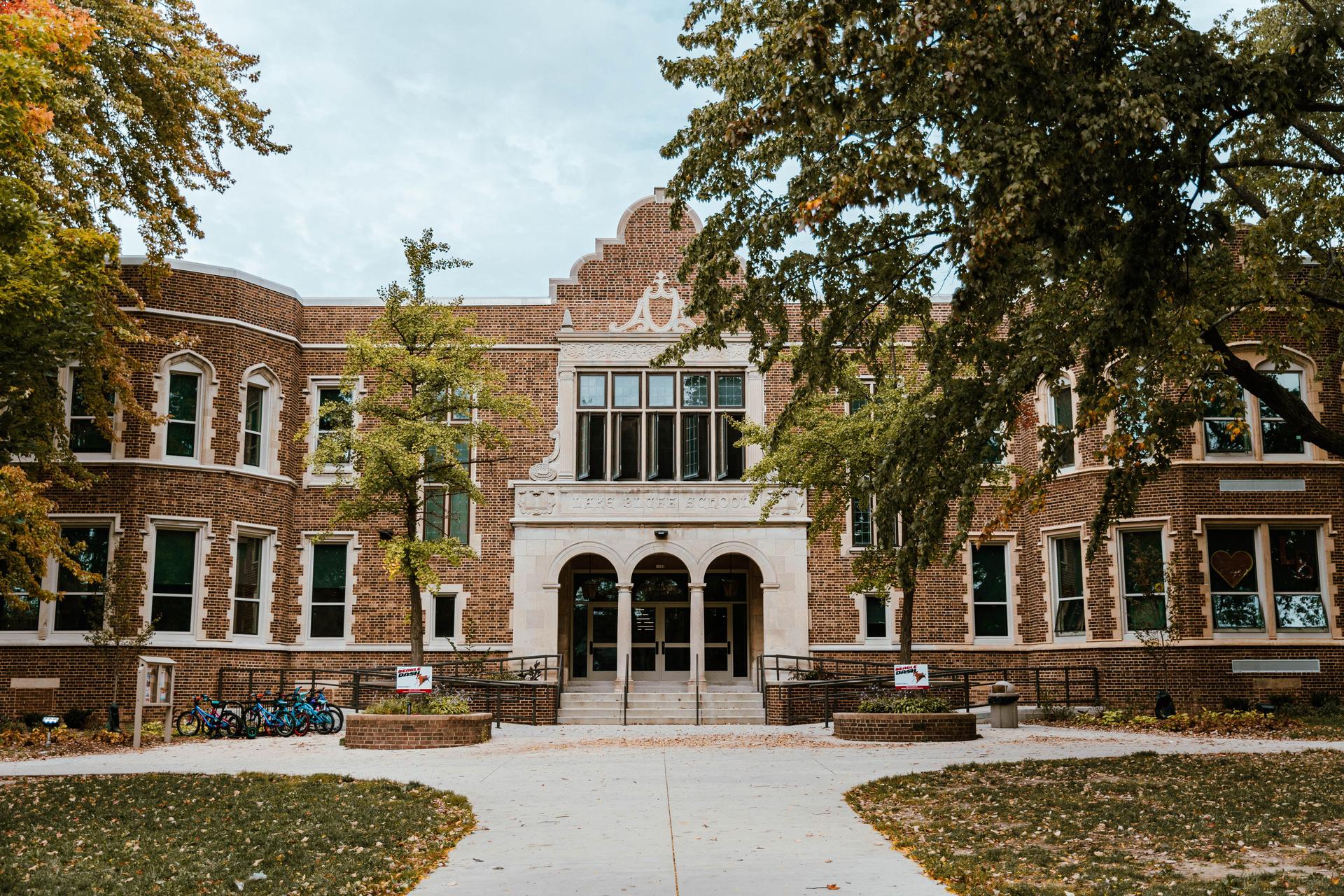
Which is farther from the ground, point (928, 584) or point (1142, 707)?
point (928, 584)

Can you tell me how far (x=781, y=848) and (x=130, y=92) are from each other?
15424mm

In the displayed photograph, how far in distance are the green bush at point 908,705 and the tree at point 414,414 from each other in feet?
22.8

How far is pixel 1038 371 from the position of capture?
10680 mm

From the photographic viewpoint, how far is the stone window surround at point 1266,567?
21391mm

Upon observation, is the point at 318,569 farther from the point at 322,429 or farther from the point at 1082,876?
the point at 1082,876

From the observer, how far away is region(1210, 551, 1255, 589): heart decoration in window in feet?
71.3

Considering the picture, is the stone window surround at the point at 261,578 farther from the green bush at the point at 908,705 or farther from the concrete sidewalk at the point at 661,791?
the green bush at the point at 908,705

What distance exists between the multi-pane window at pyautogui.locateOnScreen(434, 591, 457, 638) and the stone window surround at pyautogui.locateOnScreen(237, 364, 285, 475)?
4328mm

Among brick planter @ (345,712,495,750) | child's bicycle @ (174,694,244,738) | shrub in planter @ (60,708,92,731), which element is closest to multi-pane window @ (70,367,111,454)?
shrub in planter @ (60,708,92,731)

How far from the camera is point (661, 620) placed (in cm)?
2581

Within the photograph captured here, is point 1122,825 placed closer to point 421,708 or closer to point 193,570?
point 421,708

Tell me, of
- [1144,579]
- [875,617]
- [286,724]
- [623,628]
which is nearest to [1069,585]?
[1144,579]

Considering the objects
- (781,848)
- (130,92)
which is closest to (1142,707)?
(781,848)

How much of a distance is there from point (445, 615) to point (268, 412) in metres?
5.68
